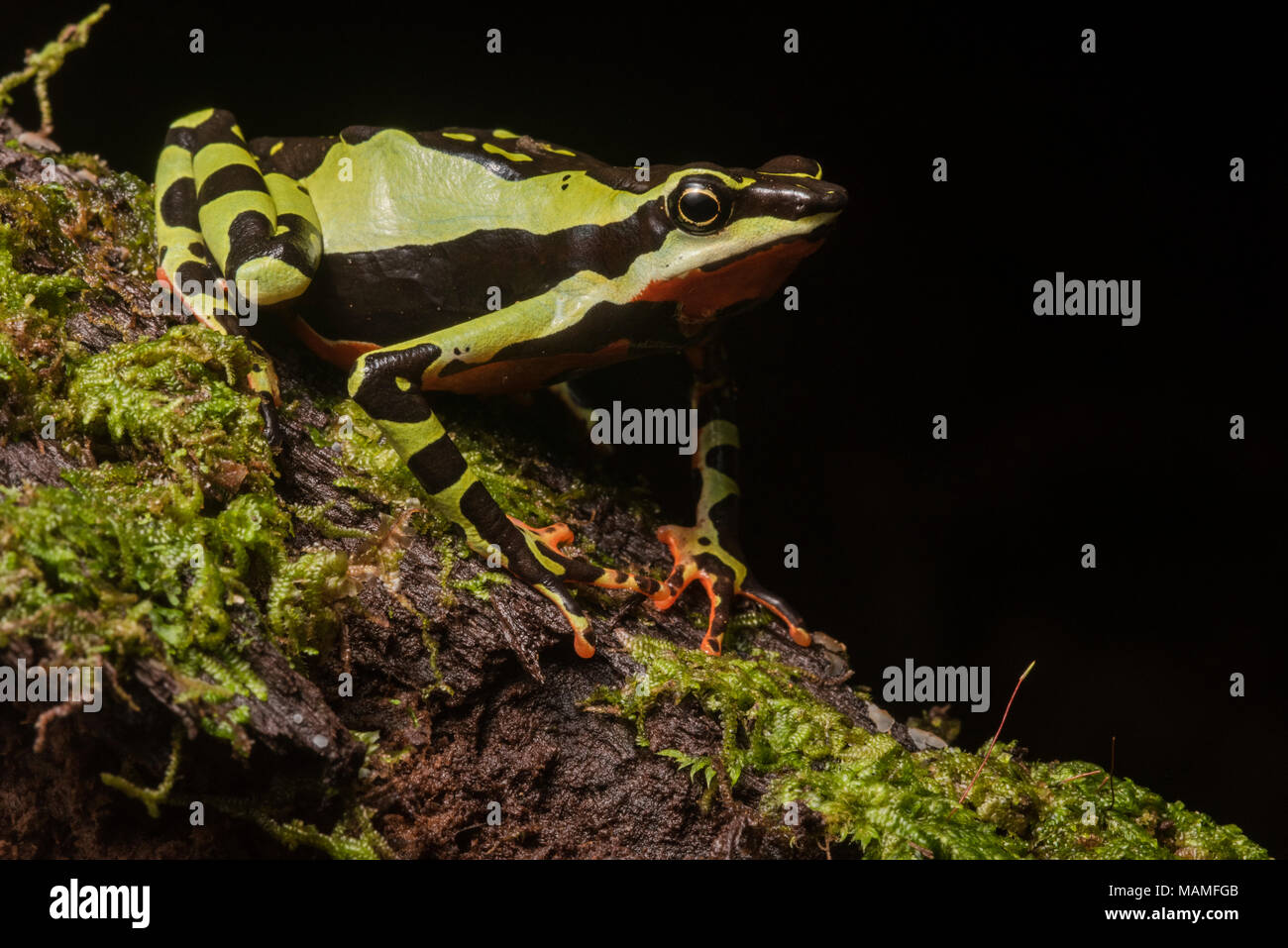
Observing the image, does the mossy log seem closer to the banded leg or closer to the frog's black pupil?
the banded leg

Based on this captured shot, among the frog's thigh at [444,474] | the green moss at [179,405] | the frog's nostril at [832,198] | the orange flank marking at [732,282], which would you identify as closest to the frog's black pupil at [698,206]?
the orange flank marking at [732,282]

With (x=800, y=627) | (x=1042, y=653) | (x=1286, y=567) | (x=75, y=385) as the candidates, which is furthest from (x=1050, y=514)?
(x=75, y=385)

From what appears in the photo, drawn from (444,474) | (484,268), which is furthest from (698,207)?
(444,474)

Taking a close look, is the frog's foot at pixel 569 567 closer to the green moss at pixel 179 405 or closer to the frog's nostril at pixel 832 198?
the green moss at pixel 179 405

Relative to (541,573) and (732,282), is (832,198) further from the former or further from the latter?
(541,573)

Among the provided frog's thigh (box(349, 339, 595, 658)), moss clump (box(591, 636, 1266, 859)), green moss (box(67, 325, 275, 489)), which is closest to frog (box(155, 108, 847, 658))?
frog's thigh (box(349, 339, 595, 658))

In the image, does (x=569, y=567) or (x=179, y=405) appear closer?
(x=179, y=405)
